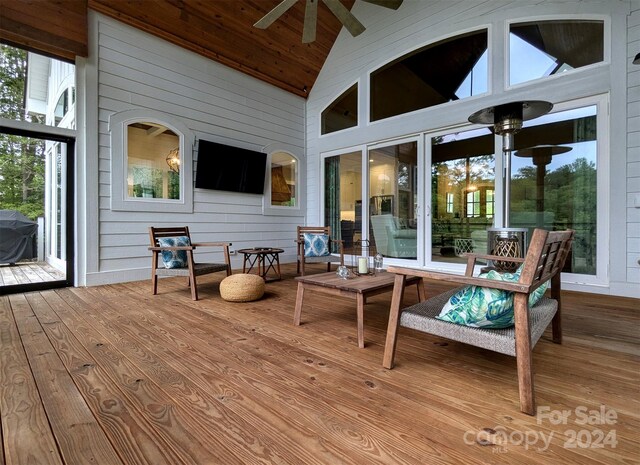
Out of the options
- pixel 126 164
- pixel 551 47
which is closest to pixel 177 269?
pixel 126 164

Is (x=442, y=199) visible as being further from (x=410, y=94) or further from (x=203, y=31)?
(x=203, y=31)

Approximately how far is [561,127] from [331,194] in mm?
3883

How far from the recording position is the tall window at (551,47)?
3660 millimetres

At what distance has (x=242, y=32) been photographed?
16.9 feet

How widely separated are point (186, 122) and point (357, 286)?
4.30 meters

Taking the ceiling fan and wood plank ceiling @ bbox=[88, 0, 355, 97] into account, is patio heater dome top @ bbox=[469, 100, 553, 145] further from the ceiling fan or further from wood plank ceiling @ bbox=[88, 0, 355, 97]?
wood plank ceiling @ bbox=[88, 0, 355, 97]

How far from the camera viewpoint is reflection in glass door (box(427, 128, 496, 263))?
14.5 ft

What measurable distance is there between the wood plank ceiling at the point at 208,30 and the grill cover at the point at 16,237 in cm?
204

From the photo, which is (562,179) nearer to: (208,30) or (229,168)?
(229,168)

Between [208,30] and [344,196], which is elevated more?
[208,30]

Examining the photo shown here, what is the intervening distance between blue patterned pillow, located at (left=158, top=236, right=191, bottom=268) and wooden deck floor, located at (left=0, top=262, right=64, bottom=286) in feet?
5.34

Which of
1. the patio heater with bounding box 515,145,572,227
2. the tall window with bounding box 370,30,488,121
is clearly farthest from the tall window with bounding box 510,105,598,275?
the tall window with bounding box 370,30,488,121

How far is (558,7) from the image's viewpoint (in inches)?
151

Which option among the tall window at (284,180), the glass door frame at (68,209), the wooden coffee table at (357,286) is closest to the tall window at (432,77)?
the tall window at (284,180)
